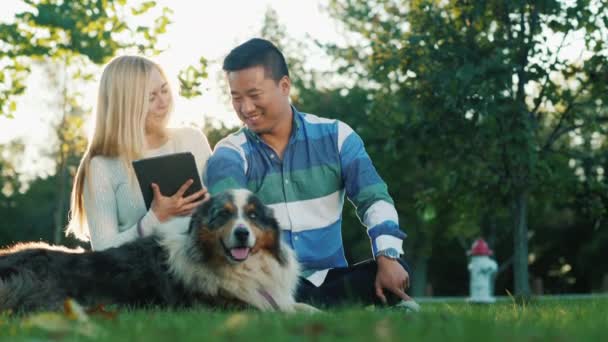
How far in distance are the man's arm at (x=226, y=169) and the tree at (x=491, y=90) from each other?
707cm

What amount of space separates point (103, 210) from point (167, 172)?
80 centimetres

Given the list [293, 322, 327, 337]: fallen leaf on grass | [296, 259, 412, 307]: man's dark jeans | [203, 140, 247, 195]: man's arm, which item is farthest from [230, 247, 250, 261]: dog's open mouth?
[293, 322, 327, 337]: fallen leaf on grass

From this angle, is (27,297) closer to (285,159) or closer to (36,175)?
(285,159)

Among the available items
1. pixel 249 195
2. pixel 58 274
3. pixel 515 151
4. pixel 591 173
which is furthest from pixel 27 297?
pixel 591 173

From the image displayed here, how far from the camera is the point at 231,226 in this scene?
6.30 metres

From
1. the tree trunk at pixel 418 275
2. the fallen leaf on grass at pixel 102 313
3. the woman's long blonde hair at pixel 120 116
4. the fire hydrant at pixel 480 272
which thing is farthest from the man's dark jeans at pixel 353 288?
the tree trunk at pixel 418 275

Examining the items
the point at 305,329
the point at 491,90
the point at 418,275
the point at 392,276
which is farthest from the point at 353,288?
the point at 418,275

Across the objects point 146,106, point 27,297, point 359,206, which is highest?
point 146,106

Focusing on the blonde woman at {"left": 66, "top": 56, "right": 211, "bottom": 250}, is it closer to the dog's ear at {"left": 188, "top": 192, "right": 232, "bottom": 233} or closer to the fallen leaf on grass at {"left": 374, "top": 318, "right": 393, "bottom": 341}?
the dog's ear at {"left": 188, "top": 192, "right": 232, "bottom": 233}

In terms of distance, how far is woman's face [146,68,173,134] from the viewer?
7.95 metres

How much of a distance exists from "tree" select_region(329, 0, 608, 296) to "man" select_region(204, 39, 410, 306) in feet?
21.6

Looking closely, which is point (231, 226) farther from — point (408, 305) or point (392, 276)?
point (408, 305)

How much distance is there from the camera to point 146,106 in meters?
7.87

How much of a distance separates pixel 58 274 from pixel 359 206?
2.55m
